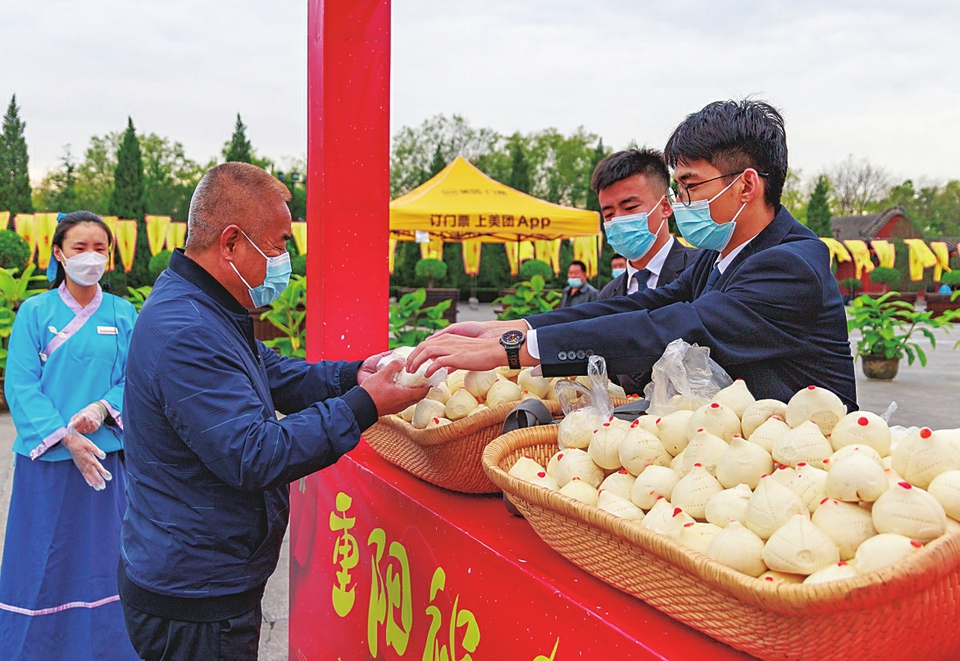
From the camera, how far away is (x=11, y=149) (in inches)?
1118

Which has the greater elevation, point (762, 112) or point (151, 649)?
point (762, 112)

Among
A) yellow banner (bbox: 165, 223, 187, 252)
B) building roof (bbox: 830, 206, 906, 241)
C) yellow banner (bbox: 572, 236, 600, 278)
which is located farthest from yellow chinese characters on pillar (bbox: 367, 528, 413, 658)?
building roof (bbox: 830, 206, 906, 241)

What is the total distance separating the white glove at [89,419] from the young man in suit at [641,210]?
217cm

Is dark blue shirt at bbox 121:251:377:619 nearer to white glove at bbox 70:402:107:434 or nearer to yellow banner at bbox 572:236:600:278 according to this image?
white glove at bbox 70:402:107:434

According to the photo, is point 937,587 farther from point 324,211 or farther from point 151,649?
point 324,211

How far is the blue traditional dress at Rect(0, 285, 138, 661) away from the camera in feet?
9.47

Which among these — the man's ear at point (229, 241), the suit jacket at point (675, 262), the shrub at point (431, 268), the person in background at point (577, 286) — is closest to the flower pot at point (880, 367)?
the person in background at point (577, 286)

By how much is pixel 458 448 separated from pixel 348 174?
1.44 m

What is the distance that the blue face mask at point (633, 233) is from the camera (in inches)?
118

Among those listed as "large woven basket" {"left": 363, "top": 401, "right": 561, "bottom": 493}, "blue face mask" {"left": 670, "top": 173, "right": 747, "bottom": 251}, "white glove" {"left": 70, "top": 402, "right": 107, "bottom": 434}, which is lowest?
"white glove" {"left": 70, "top": 402, "right": 107, "bottom": 434}

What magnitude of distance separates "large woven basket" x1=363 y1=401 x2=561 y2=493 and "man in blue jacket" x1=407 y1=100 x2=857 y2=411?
155 mm

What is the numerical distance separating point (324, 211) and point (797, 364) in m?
1.87

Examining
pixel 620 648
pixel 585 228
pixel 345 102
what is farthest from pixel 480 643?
pixel 585 228

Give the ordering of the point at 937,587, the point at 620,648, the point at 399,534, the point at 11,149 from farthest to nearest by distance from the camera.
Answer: the point at 11,149, the point at 399,534, the point at 620,648, the point at 937,587
